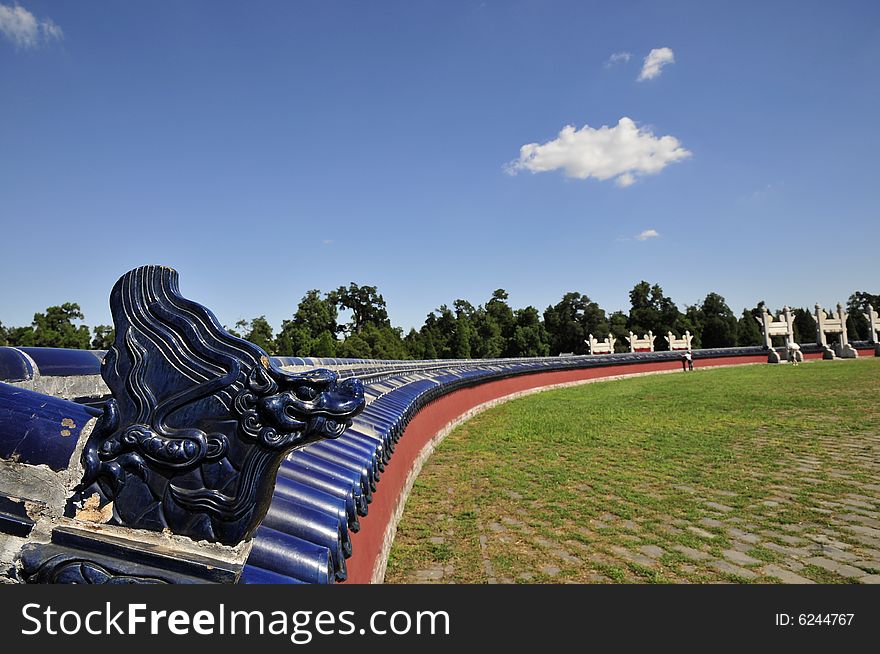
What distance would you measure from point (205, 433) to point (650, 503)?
4802mm

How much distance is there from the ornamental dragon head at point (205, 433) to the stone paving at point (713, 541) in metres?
2.56

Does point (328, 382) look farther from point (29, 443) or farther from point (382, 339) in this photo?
point (382, 339)

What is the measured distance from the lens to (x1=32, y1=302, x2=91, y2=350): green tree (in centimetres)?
2695

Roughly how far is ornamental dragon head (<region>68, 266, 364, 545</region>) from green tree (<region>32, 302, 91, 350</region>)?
30838mm

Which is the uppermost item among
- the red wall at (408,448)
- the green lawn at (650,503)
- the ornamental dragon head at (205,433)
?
the ornamental dragon head at (205,433)

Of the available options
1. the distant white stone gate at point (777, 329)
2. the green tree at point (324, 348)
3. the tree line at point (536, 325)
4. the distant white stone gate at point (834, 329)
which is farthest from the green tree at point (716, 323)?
the green tree at point (324, 348)

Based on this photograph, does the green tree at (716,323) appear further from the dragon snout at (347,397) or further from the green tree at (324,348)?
the dragon snout at (347,397)

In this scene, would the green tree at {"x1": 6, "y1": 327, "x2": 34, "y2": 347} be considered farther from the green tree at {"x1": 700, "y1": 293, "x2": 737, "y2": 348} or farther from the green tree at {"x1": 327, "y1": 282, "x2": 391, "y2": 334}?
the green tree at {"x1": 700, "y1": 293, "x2": 737, "y2": 348}

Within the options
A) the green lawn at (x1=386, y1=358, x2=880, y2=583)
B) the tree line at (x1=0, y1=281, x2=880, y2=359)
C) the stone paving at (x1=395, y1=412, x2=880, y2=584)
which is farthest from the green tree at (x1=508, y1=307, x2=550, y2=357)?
the stone paving at (x1=395, y1=412, x2=880, y2=584)

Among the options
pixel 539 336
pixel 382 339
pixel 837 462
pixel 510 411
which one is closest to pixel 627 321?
pixel 539 336

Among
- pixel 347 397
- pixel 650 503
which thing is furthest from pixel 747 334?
pixel 347 397

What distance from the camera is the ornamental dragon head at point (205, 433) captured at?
1375 millimetres

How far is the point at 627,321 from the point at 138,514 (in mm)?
60794

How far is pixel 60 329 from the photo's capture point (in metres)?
28.0
